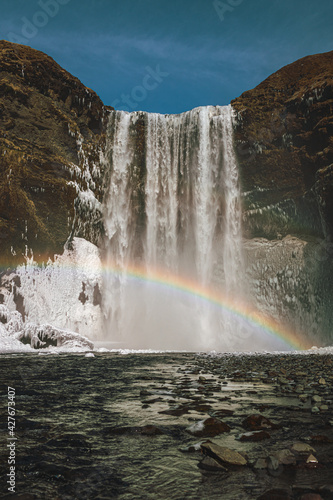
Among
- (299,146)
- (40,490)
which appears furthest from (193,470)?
(299,146)

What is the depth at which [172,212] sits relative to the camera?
32.7m

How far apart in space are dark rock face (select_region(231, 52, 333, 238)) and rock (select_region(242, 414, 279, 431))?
86.9 feet

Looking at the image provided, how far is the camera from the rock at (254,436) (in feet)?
12.0

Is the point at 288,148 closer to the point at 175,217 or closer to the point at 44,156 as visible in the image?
the point at 175,217

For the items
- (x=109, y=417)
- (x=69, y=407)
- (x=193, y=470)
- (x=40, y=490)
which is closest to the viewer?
(x=40, y=490)

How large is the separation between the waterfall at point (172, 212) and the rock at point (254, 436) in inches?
1113

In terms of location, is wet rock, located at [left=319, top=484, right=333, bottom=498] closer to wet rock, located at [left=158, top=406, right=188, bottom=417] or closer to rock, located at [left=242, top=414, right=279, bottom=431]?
rock, located at [left=242, top=414, right=279, bottom=431]

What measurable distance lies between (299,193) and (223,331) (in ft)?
46.0

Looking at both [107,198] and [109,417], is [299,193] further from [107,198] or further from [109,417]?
[109,417]

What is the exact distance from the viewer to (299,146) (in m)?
30.2

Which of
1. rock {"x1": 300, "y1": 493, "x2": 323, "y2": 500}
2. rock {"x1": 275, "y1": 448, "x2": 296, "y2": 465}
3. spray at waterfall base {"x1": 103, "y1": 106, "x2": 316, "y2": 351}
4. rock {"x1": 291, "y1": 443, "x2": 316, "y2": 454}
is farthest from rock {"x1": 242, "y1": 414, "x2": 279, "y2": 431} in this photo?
spray at waterfall base {"x1": 103, "y1": 106, "x2": 316, "y2": 351}

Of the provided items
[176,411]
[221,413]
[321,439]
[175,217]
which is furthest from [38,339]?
[321,439]

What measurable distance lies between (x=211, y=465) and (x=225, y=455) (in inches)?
6.7

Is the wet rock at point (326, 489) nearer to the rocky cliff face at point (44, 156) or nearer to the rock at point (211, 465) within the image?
the rock at point (211, 465)
